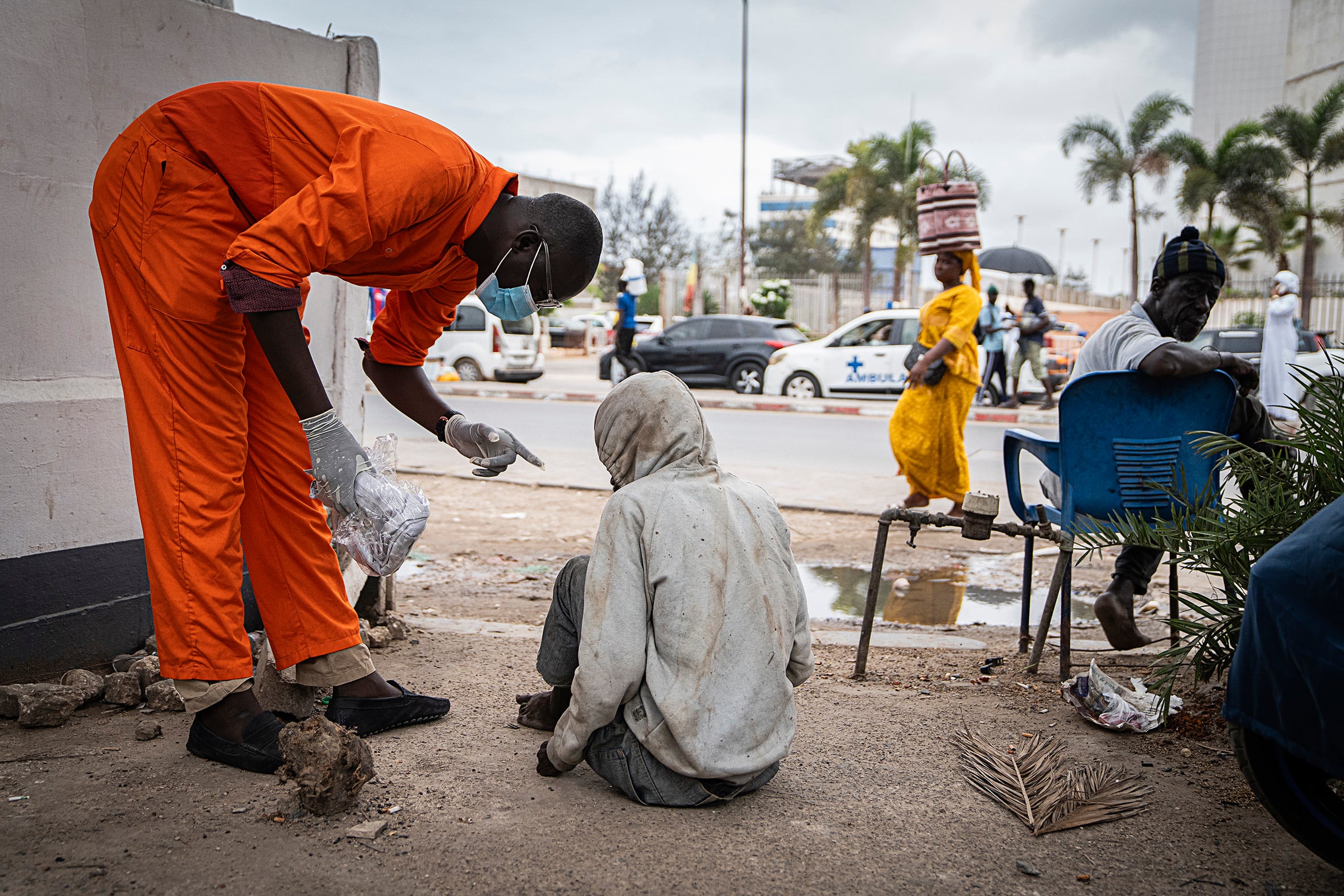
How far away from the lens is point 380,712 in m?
2.62

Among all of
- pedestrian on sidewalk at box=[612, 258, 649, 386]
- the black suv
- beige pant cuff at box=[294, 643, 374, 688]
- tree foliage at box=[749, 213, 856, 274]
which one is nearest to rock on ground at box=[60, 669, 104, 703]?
beige pant cuff at box=[294, 643, 374, 688]

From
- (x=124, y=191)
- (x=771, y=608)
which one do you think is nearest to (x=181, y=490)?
(x=124, y=191)

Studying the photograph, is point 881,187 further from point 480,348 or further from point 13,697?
point 13,697

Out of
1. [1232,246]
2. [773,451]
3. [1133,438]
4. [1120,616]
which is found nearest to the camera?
[1133,438]

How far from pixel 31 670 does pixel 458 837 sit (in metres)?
1.55

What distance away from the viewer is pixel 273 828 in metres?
2.08

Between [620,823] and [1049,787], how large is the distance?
1021mm

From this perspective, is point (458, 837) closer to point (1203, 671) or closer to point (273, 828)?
point (273, 828)

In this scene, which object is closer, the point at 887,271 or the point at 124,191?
the point at 124,191

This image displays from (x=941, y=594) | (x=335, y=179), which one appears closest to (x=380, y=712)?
(x=335, y=179)

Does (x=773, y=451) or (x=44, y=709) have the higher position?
(x=44, y=709)

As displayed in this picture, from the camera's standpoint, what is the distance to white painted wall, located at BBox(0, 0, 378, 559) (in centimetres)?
279

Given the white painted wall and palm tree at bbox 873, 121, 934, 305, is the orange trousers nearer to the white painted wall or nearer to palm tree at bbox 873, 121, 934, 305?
the white painted wall

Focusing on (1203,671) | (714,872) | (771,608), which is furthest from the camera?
(1203,671)
